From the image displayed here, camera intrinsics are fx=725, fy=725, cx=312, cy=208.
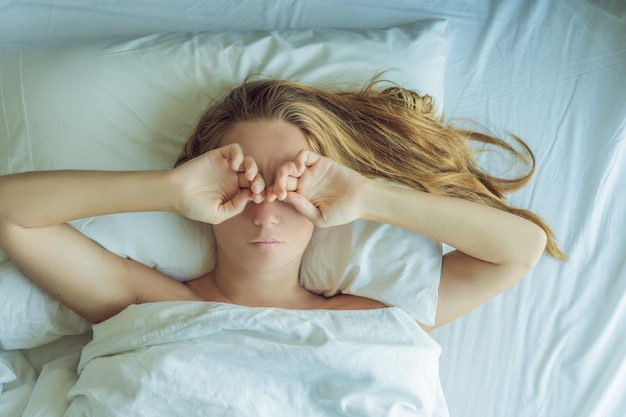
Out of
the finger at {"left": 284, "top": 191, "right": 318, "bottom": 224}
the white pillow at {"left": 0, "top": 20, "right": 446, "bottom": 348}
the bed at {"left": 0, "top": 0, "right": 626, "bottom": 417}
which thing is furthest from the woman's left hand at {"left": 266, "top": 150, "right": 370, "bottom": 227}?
the bed at {"left": 0, "top": 0, "right": 626, "bottom": 417}

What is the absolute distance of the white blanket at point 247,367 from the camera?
110 cm

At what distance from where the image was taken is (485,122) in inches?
59.0

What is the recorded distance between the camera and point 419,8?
158 centimetres

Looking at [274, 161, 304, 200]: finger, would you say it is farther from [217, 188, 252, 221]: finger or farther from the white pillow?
the white pillow

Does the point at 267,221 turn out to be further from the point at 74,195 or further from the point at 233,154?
the point at 74,195

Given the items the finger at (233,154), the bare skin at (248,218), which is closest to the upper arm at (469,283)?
the bare skin at (248,218)

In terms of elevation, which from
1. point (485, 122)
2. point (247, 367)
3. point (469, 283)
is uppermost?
point (485, 122)

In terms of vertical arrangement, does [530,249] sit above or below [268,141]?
below

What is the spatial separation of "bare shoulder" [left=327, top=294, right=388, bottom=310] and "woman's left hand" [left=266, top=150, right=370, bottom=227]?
179mm

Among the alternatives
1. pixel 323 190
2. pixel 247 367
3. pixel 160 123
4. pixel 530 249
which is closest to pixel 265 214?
pixel 323 190

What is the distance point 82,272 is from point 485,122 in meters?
0.84

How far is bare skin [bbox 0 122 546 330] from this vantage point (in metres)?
1.16

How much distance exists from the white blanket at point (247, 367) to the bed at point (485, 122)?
14cm

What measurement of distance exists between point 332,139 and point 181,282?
388 millimetres
